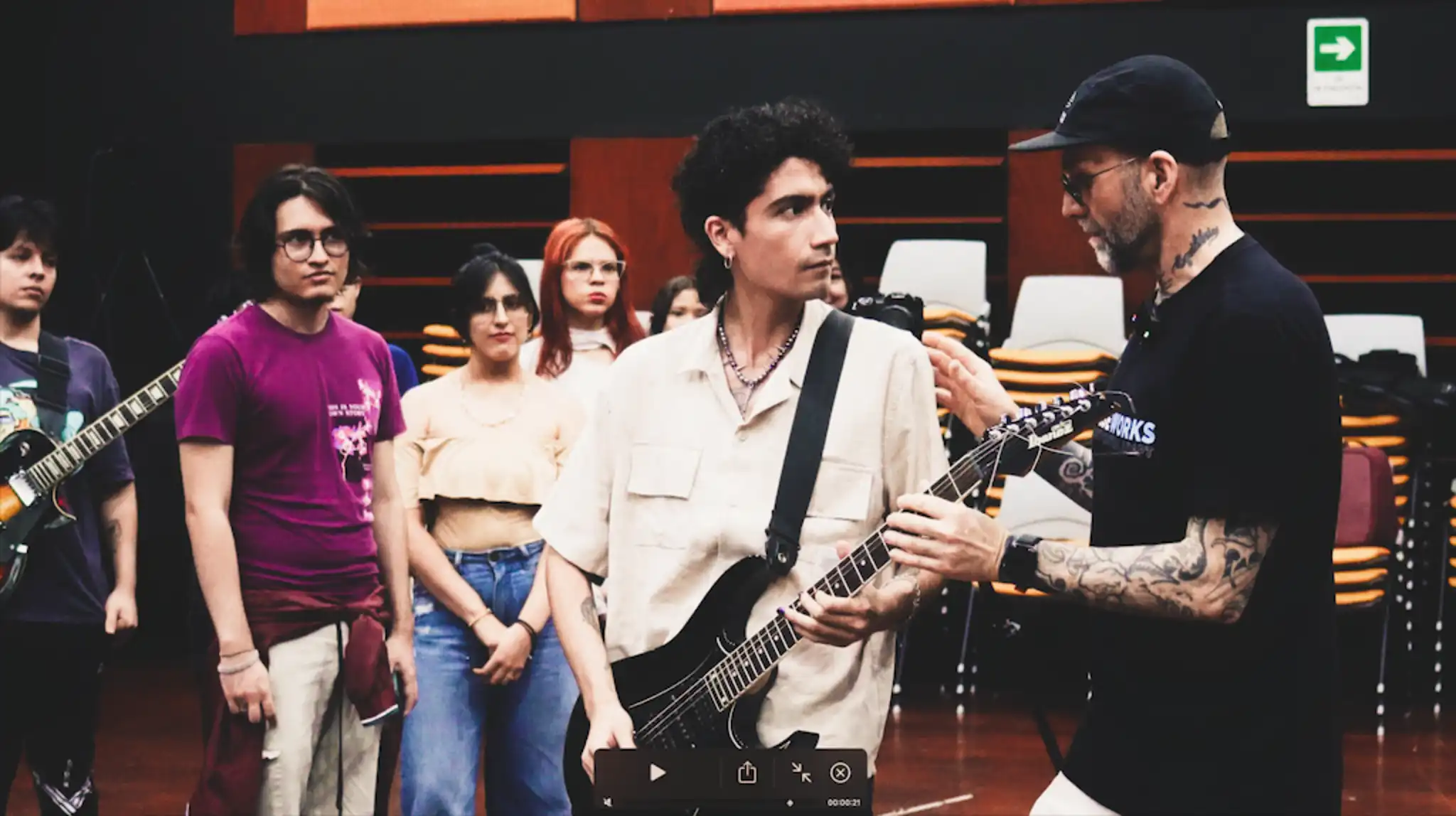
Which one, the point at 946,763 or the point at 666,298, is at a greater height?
the point at 666,298

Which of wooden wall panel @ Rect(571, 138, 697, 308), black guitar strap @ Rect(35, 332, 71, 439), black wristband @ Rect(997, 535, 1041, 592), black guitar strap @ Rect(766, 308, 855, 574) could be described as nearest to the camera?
black wristband @ Rect(997, 535, 1041, 592)

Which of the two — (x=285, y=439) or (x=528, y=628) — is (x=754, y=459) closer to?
(x=285, y=439)

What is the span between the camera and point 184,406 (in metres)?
2.79

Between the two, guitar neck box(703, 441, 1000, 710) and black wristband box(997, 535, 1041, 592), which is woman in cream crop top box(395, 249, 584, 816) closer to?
guitar neck box(703, 441, 1000, 710)

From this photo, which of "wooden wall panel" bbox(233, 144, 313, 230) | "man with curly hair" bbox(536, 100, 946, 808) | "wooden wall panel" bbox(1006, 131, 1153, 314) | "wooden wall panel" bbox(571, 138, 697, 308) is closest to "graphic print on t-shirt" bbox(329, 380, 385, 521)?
"man with curly hair" bbox(536, 100, 946, 808)

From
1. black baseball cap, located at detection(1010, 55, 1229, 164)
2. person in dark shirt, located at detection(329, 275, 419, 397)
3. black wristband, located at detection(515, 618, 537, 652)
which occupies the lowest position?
black wristband, located at detection(515, 618, 537, 652)

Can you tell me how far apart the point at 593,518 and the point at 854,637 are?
18.9 inches

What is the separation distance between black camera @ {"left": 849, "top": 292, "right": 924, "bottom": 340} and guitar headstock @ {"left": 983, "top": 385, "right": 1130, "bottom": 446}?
17.6 inches

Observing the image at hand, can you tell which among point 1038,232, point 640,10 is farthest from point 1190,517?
point 640,10

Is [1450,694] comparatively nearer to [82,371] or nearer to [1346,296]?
[1346,296]

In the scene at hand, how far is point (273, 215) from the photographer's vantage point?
116 inches

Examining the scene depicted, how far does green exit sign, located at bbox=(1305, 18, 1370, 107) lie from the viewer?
7.41m

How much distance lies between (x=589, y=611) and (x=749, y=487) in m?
0.34

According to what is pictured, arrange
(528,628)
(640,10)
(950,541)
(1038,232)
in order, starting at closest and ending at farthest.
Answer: (950,541)
(528,628)
(1038,232)
(640,10)
